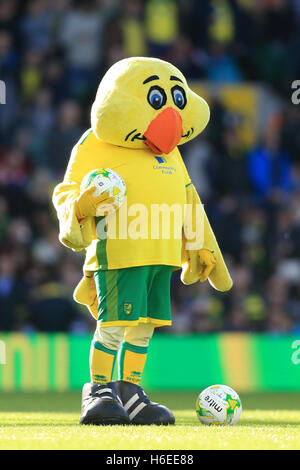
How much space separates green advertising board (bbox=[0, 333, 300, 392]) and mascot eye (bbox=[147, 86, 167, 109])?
3834 mm

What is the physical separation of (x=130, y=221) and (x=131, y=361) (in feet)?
2.38

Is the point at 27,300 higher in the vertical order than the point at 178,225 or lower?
lower

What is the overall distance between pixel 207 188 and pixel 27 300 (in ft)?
7.61

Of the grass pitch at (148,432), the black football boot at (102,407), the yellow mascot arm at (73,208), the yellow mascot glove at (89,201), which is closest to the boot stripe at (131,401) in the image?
the black football boot at (102,407)

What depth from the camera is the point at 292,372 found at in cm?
887

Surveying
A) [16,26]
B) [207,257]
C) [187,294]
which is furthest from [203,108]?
[16,26]

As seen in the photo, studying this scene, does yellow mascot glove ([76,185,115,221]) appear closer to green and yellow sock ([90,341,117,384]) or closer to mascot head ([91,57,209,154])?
mascot head ([91,57,209,154])

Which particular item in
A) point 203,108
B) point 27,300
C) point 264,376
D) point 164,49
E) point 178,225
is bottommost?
point 264,376

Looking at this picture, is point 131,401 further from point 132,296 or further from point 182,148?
point 182,148

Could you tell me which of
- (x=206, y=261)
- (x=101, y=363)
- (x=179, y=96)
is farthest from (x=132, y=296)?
(x=179, y=96)

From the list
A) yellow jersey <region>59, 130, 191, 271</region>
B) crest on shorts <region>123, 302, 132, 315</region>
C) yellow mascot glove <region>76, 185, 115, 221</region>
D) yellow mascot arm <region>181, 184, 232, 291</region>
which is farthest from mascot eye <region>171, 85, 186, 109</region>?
crest on shorts <region>123, 302, 132, 315</region>

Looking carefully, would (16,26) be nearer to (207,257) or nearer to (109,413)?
(207,257)

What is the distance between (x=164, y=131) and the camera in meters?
5.34

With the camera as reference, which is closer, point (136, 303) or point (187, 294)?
point (136, 303)
